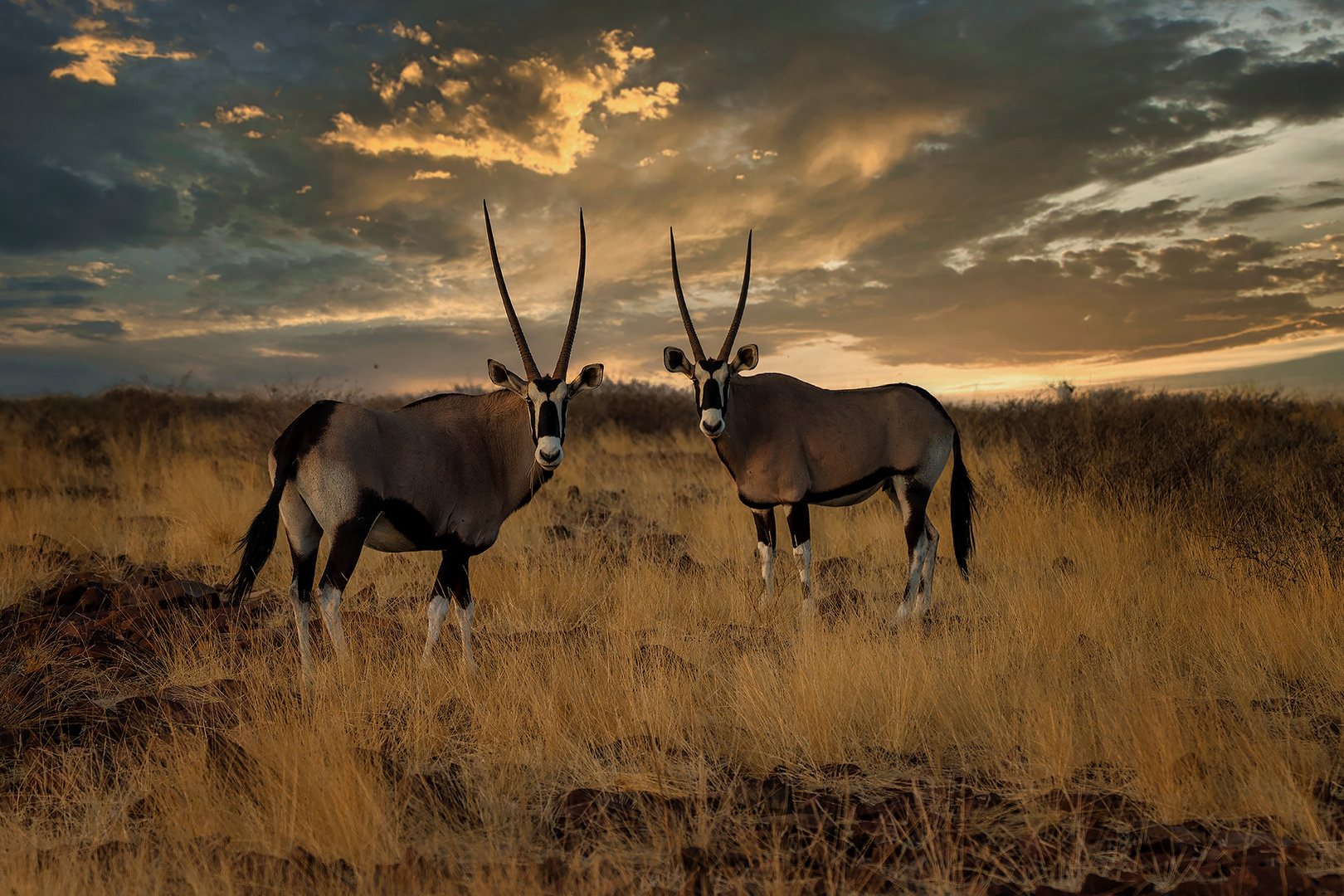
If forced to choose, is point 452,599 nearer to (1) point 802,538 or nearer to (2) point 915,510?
(1) point 802,538

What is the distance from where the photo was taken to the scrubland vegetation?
9.68ft

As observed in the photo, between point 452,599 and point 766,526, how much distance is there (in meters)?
2.92

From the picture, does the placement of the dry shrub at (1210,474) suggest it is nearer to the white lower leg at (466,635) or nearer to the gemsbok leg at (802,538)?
the gemsbok leg at (802,538)

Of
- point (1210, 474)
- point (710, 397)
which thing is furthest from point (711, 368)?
point (1210, 474)

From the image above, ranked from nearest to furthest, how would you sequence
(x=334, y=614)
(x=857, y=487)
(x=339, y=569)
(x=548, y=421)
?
1. (x=339, y=569)
2. (x=334, y=614)
3. (x=548, y=421)
4. (x=857, y=487)

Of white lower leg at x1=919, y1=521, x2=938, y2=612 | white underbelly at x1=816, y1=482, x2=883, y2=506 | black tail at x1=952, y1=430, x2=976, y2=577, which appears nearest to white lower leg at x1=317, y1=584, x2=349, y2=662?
white underbelly at x1=816, y1=482, x2=883, y2=506

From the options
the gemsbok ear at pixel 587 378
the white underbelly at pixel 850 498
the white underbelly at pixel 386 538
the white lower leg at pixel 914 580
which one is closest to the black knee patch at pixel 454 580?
the white underbelly at pixel 386 538

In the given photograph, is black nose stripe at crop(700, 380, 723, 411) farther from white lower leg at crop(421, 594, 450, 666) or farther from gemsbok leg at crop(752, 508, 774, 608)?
white lower leg at crop(421, 594, 450, 666)

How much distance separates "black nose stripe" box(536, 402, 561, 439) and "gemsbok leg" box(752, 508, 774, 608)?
8.28ft

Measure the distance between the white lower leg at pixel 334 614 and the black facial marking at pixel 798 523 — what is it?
3.66 m

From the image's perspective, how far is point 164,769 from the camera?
3609 mm

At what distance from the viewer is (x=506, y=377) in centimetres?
580

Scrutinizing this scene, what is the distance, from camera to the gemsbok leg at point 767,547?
277 inches

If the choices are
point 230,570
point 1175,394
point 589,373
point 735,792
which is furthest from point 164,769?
point 1175,394
